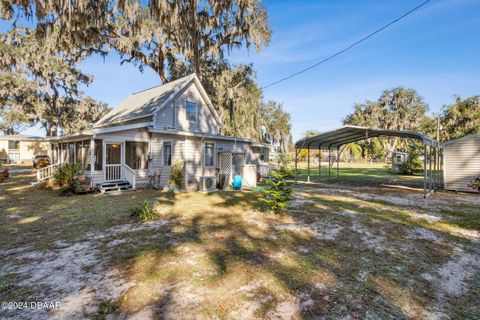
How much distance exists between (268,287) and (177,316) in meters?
1.24

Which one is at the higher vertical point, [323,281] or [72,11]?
[72,11]

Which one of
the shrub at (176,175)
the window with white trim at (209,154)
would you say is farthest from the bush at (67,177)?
the window with white trim at (209,154)

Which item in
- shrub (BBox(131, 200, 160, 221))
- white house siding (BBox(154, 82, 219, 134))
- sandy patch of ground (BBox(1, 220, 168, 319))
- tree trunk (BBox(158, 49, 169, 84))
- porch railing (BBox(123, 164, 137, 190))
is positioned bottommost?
sandy patch of ground (BBox(1, 220, 168, 319))

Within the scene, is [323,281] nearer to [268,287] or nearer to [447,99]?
[268,287]

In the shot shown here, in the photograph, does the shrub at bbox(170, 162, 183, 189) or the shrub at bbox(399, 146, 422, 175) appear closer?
the shrub at bbox(170, 162, 183, 189)

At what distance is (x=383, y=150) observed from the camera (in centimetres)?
4416

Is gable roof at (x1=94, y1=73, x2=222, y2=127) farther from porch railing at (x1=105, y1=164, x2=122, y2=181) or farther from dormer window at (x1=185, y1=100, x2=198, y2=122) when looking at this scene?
porch railing at (x1=105, y1=164, x2=122, y2=181)

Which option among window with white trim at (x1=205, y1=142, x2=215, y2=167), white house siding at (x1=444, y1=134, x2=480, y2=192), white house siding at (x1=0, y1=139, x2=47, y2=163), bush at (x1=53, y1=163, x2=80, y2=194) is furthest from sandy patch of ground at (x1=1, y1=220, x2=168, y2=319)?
white house siding at (x1=0, y1=139, x2=47, y2=163)

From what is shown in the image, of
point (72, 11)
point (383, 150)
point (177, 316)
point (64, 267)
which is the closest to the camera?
point (177, 316)

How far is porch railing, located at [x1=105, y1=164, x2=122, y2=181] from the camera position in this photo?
11717 millimetres

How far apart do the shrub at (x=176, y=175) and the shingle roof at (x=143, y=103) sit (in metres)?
3.75

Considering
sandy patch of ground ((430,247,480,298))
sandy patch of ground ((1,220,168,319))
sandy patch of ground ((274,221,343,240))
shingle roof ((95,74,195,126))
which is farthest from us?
shingle roof ((95,74,195,126))

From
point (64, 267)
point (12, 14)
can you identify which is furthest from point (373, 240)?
point (12, 14)

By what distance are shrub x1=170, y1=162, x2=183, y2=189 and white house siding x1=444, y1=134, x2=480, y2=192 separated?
13811mm
